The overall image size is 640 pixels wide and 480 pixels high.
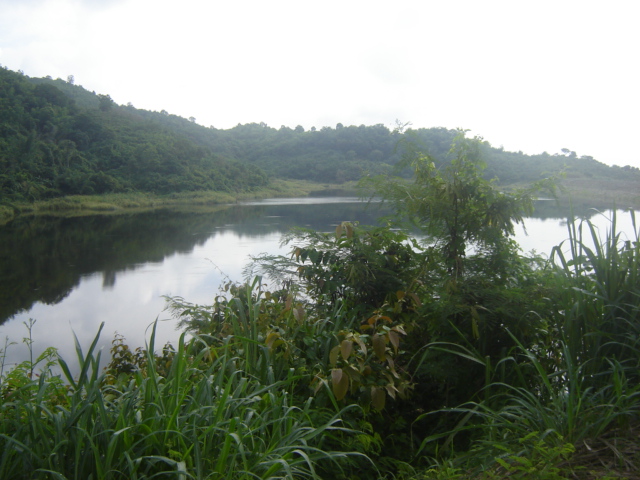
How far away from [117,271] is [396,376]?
10520mm

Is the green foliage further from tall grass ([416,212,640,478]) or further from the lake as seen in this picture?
tall grass ([416,212,640,478])

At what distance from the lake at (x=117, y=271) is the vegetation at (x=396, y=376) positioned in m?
0.32

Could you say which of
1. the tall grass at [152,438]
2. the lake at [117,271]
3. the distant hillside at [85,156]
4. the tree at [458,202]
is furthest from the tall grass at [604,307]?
the distant hillside at [85,156]

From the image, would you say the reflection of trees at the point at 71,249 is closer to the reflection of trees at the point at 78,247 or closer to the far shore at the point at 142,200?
the reflection of trees at the point at 78,247

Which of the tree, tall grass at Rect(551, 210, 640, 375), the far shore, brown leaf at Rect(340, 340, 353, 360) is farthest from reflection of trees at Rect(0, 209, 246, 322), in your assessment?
tall grass at Rect(551, 210, 640, 375)

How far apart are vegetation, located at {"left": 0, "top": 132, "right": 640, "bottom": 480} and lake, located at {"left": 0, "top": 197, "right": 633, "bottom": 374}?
0.32 m

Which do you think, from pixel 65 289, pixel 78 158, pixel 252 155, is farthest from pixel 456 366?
pixel 252 155

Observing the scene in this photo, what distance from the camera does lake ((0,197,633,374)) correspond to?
6.71 m

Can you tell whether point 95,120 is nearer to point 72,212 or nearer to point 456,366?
point 72,212

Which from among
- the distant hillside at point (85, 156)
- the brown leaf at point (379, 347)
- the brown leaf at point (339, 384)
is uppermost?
the distant hillside at point (85, 156)

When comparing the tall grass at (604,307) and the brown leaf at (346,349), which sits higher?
the tall grass at (604,307)

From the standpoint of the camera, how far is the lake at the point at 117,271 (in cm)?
671

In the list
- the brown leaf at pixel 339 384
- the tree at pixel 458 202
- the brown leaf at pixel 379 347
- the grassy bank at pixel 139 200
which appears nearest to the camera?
the brown leaf at pixel 339 384

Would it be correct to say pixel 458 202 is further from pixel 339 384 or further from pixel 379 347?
pixel 339 384
